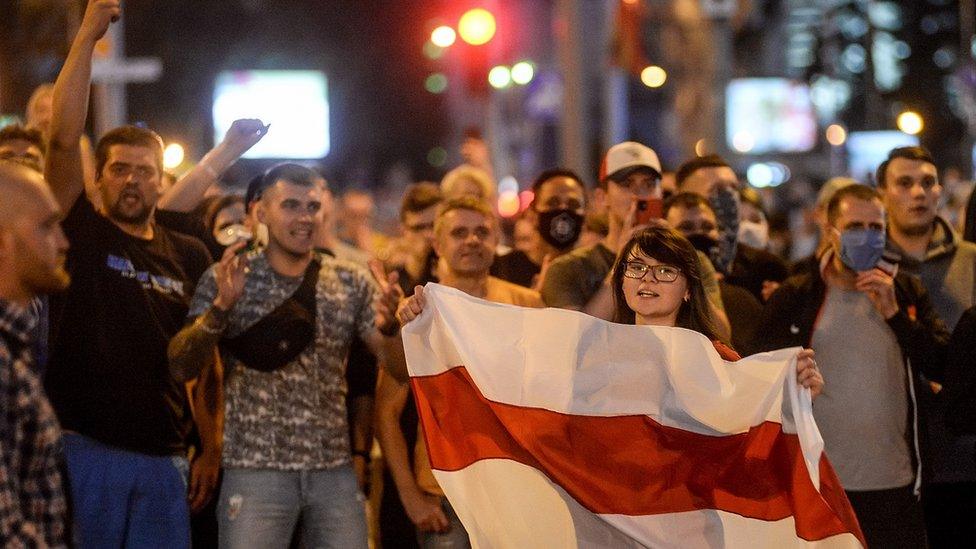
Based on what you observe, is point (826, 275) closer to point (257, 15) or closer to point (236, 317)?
point (236, 317)

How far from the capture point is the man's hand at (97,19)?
6.16 m

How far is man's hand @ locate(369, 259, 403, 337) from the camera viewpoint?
6.69 meters

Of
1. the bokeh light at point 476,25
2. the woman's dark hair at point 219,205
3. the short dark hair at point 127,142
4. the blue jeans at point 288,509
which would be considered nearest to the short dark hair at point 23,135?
the short dark hair at point 127,142

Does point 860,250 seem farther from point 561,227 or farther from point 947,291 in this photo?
point 561,227

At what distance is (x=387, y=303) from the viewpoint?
671 centimetres

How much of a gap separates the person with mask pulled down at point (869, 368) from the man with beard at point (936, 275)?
1.67ft

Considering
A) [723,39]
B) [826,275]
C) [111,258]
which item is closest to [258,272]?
[111,258]

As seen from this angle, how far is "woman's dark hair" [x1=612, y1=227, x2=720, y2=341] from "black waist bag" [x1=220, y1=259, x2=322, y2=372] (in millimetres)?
1482

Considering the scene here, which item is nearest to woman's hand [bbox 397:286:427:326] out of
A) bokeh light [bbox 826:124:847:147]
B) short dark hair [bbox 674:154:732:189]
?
short dark hair [bbox 674:154:732:189]

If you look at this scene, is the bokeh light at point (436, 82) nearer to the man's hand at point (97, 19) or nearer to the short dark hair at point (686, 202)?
the short dark hair at point (686, 202)

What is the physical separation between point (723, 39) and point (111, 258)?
3424 cm

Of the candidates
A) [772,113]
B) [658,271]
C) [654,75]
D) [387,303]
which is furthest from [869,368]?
[772,113]

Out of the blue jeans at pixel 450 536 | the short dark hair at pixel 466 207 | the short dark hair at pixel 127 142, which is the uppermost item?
the short dark hair at pixel 127 142

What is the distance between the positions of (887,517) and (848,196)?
168 centimetres
